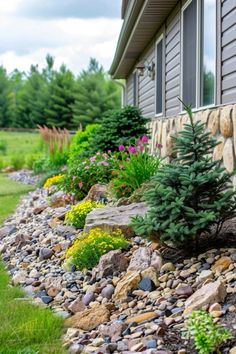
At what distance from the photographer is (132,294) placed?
3.75 meters

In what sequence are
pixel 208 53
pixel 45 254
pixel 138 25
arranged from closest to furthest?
pixel 45 254, pixel 208 53, pixel 138 25

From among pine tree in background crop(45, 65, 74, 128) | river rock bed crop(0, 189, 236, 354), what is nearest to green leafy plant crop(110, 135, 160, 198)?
river rock bed crop(0, 189, 236, 354)

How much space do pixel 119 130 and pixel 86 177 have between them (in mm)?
1969

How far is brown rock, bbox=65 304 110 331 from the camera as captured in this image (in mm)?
3416

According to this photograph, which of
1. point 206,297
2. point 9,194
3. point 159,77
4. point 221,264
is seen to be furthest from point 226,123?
point 9,194

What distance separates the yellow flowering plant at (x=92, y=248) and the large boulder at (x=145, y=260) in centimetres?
30

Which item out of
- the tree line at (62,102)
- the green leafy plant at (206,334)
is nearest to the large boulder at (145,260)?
the green leafy plant at (206,334)

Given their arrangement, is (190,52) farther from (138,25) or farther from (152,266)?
(152,266)

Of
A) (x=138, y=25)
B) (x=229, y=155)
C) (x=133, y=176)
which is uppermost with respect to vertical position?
(x=138, y=25)

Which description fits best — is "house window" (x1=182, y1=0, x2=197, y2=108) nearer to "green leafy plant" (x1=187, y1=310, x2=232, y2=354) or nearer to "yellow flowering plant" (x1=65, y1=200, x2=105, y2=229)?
"yellow flowering plant" (x1=65, y1=200, x2=105, y2=229)

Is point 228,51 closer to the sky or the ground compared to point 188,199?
closer to the sky

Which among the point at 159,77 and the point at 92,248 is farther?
the point at 159,77

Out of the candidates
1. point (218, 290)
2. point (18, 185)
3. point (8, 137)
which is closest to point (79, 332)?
point (218, 290)

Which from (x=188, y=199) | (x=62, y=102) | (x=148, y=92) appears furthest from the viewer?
(x=62, y=102)
